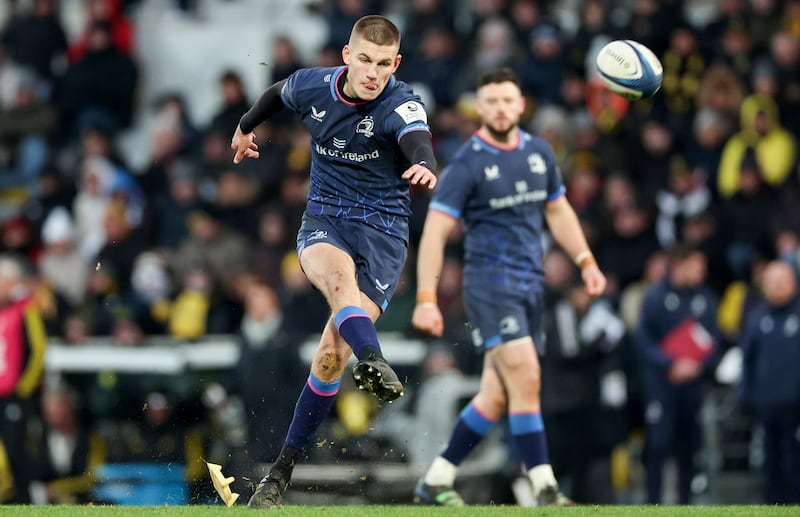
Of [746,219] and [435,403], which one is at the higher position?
[746,219]

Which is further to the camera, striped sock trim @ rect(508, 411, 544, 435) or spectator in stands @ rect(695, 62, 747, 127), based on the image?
spectator in stands @ rect(695, 62, 747, 127)

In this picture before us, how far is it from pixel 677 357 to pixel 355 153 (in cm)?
641

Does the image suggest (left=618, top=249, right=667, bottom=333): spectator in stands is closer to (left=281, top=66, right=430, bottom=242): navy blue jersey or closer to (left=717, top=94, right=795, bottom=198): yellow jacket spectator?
(left=717, top=94, right=795, bottom=198): yellow jacket spectator

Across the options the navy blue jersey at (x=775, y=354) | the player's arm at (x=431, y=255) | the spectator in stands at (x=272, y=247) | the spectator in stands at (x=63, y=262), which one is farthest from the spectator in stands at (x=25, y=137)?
the player's arm at (x=431, y=255)

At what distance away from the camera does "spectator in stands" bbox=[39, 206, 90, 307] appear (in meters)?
17.0

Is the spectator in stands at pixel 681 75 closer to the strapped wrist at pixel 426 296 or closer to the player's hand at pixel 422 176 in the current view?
the strapped wrist at pixel 426 296

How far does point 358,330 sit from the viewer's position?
8375mm

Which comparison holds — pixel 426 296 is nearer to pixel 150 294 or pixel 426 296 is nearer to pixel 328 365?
pixel 328 365

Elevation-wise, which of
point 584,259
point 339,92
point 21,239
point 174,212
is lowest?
point 21,239

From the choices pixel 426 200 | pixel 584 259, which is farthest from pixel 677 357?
pixel 584 259

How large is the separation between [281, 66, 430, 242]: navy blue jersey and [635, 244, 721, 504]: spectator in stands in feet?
19.4

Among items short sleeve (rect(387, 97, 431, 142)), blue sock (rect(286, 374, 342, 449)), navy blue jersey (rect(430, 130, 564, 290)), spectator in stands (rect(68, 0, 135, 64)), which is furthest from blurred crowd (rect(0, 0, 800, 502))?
short sleeve (rect(387, 97, 431, 142))

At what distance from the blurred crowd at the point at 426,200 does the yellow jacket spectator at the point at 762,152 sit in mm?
24

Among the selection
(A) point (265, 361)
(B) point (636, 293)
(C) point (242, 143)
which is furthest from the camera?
(B) point (636, 293)
